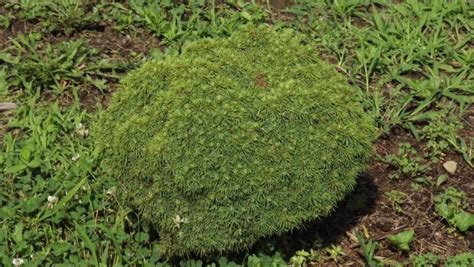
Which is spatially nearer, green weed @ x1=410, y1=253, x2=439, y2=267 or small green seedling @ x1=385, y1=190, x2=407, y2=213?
green weed @ x1=410, y1=253, x2=439, y2=267

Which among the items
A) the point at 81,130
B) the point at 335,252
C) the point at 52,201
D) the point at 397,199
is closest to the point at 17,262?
the point at 52,201

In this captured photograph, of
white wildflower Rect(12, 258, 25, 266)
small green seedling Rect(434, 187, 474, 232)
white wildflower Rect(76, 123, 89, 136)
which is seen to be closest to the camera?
white wildflower Rect(12, 258, 25, 266)

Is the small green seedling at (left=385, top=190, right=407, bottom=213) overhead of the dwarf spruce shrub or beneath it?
beneath

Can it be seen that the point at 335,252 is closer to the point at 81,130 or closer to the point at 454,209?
the point at 454,209

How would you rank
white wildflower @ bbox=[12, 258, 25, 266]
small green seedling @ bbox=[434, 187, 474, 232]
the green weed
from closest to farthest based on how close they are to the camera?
white wildflower @ bbox=[12, 258, 25, 266], the green weed, small green seedling @ bbox=[434, 187, 474, 232]

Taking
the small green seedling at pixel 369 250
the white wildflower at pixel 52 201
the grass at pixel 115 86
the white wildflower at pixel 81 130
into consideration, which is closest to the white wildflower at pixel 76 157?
the grass at pixel 115 86

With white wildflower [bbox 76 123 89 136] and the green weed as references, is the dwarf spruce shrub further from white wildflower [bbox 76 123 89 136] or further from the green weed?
white wildflower [bbox 76 123 89 136]

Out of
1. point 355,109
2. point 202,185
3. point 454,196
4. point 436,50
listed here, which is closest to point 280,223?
point 202,185

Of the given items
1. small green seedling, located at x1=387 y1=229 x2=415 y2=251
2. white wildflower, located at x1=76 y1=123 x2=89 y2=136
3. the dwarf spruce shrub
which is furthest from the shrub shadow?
white wildflower, located at x1=76 y1=123 x2=89 y2=136
